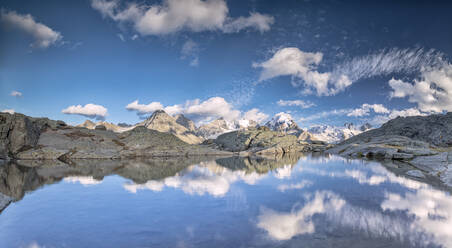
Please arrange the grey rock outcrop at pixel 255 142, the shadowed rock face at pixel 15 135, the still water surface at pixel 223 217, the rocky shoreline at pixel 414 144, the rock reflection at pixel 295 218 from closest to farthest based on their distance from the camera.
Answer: the still water surface at pixel 223 217 → the rock reflection at pixel 295 218 → the rocky shoreline at pixel 414 144 → the shadowed rock face at pixel 15 135 → the grey rock outcrop at pixel 255 142

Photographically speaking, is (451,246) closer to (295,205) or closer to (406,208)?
(406,208)

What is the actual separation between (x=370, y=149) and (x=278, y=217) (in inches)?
2381

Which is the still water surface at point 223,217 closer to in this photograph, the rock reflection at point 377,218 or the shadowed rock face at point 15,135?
the rock reflection at point 377,218

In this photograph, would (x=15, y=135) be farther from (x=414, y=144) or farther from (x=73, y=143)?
(x=414, y=144)

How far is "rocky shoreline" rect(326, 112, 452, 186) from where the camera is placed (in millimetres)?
36500

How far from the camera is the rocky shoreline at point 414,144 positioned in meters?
36.5

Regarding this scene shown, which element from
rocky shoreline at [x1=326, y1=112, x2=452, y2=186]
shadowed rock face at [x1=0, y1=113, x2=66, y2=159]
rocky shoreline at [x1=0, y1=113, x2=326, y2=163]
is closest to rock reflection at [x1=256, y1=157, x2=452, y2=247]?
rocky shoreline at [x1=326, y1=112, x2=452, y2=186]

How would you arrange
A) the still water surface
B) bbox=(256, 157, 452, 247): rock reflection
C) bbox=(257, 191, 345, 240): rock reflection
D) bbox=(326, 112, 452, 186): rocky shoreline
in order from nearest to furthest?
the still water surface
bbox=(256, 157, 452, 247): rock reflection
bbox=(257, 191, 345, 240): rock reflection
bbox=(326, 112, 452, 186): rocky shoreline

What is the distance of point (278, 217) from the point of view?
386 inches

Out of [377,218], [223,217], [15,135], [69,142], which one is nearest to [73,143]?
[69,142]

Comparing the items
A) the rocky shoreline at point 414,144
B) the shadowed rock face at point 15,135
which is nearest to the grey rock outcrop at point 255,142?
the rocky shoreline at point 414,144

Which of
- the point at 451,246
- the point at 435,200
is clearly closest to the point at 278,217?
the point at 451,246

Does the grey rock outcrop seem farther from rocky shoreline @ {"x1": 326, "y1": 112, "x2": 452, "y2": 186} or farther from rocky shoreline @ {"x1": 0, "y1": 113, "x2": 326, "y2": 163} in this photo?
rocky shoreline @ {"x1": 0, "y1": 113, "x2": 326, "y2": 163}

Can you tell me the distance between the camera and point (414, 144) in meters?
54.7
